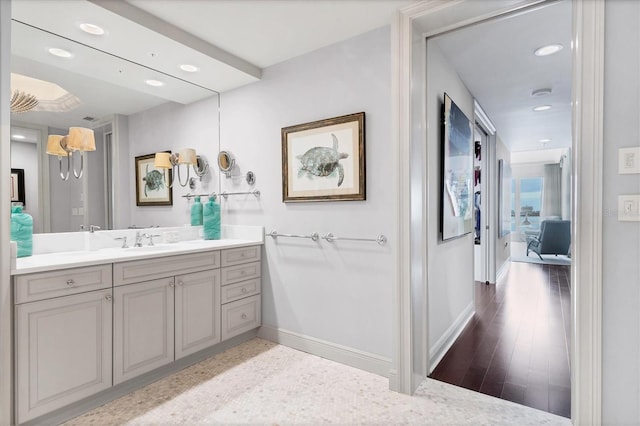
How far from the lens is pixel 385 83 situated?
87.8 inches

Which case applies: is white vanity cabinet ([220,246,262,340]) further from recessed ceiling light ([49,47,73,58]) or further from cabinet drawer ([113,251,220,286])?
recessed ceiling light ([49,47,73,58])

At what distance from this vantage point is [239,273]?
2754 millimetres

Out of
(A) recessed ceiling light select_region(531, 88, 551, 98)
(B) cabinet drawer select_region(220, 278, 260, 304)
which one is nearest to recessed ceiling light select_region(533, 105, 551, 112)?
(A) recessed ceiling light select_region(531, 88, 551, 98)

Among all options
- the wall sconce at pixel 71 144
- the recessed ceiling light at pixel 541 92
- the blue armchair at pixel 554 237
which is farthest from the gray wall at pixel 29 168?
the blue armchair at pixel 554 237

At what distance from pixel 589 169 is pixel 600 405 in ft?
3.54

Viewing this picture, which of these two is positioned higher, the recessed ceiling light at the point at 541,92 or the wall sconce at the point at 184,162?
the recessed ceiling light at the point at 541,92

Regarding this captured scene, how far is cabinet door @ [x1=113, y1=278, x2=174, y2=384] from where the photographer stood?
1966mm

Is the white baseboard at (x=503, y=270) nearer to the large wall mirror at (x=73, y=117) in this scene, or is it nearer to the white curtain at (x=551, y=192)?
the white curtain at (x=551, y=192)

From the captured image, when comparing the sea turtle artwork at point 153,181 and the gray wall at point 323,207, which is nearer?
the gray wall at point 323,207

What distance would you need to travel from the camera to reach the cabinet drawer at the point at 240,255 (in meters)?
2.65

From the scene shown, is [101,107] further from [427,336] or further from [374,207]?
[427,336]

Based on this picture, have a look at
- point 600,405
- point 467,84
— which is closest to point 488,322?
point 600,405

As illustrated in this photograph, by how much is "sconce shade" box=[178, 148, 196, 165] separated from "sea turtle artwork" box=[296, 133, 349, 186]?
1.09m

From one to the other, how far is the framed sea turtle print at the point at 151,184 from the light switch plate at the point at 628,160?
3.04 metres
